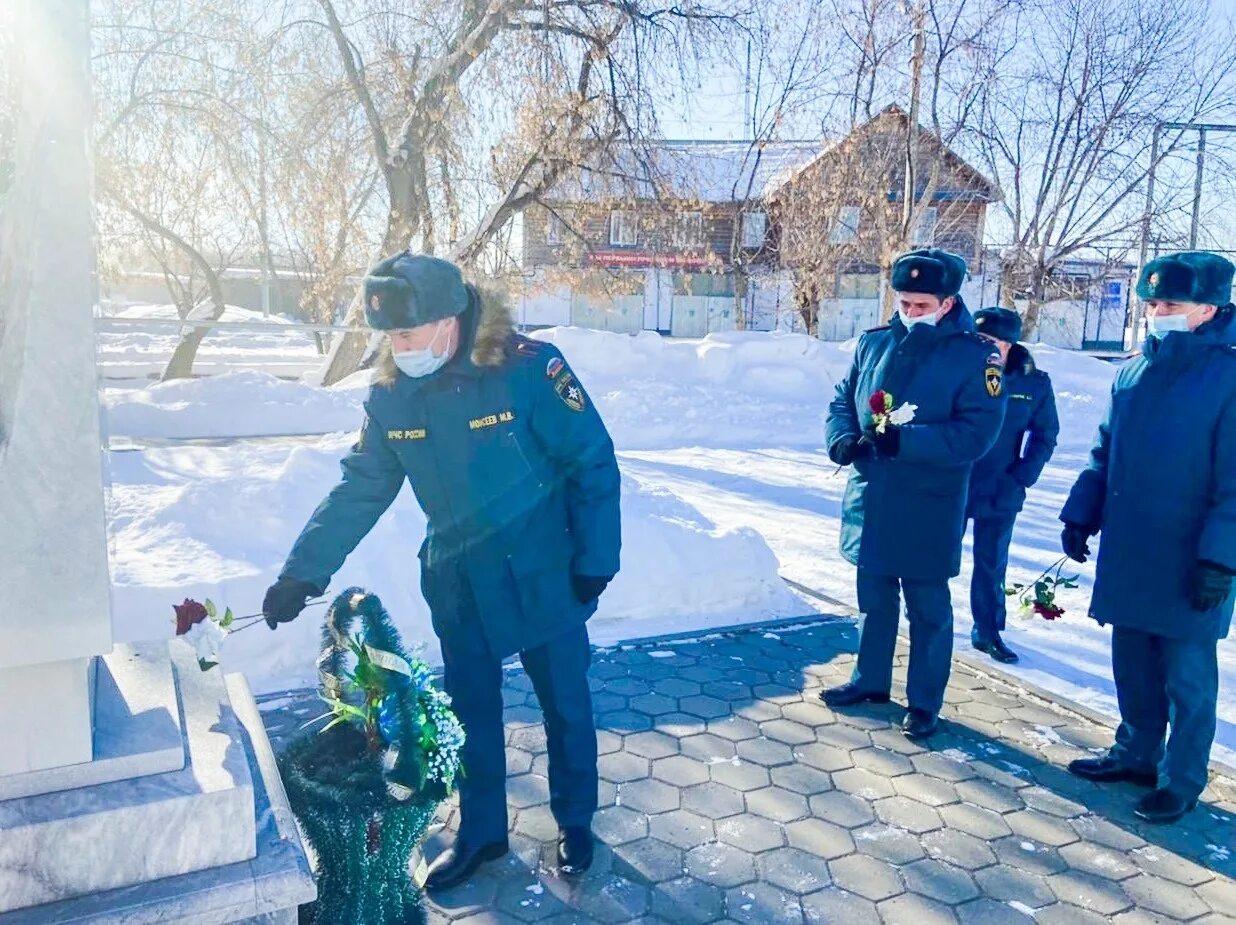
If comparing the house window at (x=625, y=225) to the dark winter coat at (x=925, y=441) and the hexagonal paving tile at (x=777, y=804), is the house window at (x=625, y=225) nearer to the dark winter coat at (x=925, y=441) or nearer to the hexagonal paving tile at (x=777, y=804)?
the dark winter coat at (x=925, y=441)

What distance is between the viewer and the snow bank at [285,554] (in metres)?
4.54

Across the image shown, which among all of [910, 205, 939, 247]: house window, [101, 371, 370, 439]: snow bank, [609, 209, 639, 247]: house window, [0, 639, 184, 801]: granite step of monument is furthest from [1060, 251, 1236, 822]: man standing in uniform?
[910, 205, 939, 247]: house window

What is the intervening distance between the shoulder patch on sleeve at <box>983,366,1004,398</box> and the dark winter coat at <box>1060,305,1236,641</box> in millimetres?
415

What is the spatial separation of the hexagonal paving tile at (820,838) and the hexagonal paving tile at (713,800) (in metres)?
0.21

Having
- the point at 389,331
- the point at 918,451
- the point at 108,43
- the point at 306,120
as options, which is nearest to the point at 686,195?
the point at 306,120

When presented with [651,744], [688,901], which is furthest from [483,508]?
[651,744]

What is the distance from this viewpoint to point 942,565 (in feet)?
12.6

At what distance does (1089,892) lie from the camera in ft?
9.56

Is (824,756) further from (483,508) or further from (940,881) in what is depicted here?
(483,508)

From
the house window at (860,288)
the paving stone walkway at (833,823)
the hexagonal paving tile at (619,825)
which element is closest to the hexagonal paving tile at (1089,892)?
the paving stone walkway at (833,823)

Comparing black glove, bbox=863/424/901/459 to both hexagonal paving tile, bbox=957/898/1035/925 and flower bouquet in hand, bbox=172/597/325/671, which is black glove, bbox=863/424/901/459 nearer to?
hexagonal paving tile, bbox=957/898/1035/925

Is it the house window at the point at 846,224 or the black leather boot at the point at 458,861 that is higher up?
the house window at the point at 846,224

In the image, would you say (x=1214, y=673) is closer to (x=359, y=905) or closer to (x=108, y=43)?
(x=359, y=905)

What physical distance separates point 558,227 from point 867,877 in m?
11.6
